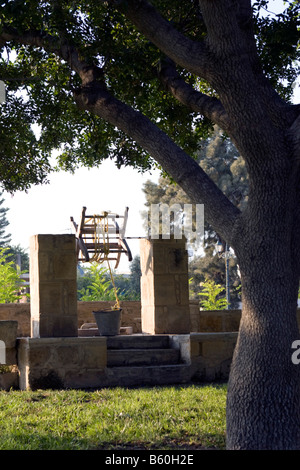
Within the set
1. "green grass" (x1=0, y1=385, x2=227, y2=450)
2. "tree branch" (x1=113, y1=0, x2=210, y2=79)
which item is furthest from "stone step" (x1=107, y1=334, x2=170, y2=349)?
"tree branch" (x1=113, y1=0, x2=210, y2=79)

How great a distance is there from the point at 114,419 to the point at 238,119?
353cm

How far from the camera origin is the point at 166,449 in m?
5.65

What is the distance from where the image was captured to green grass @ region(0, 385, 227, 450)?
232 inches

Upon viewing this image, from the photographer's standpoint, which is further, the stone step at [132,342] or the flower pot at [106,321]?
the flower pot at [106,321]

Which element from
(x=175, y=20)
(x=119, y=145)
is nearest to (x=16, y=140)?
(x=119, y=145)

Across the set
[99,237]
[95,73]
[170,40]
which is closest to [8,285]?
[99,237]

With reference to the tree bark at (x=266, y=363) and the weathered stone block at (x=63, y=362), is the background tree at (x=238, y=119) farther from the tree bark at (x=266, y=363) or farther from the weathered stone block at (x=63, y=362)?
the weathered stone block at (x=63, y=362)

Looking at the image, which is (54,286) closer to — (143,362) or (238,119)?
(143,362)

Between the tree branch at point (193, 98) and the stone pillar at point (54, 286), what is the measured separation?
140 inches

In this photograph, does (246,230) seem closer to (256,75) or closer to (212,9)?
(256,75)

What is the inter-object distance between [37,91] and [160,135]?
4340mm

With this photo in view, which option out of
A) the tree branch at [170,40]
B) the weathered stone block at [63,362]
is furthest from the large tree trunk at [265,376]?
the weathered stone block at [63,362]

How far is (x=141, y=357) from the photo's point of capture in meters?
9.93

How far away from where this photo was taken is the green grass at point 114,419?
5883 millimetres
